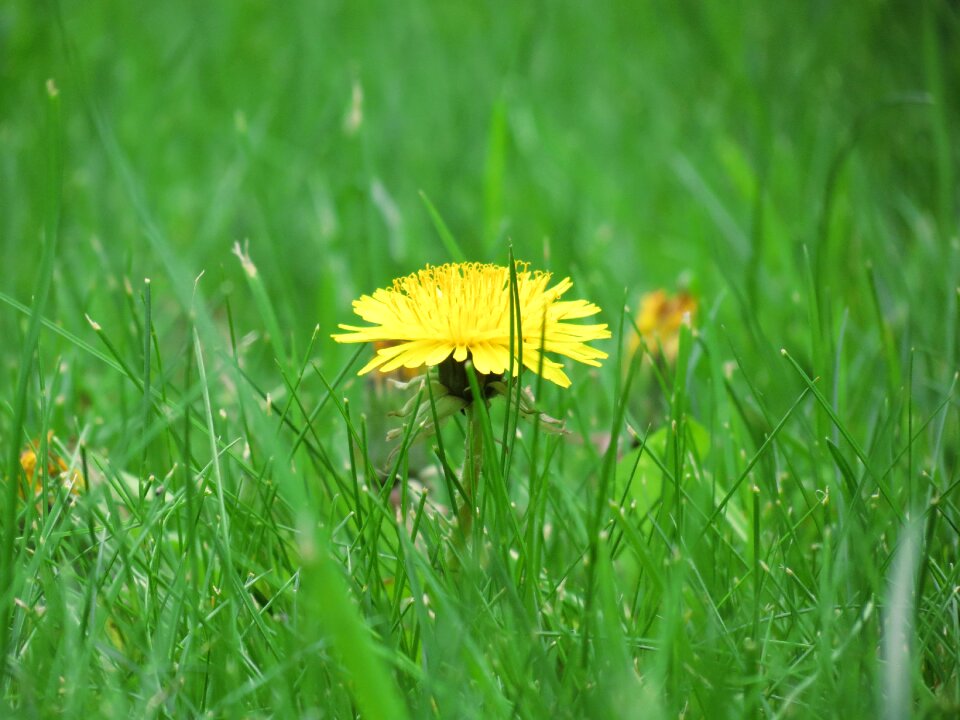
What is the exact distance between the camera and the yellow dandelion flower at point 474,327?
0.81 meters

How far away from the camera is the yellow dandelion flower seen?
31.8 inches

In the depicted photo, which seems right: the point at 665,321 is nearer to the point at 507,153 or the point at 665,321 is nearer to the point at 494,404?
the point at 494,404

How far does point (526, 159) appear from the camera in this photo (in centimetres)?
245

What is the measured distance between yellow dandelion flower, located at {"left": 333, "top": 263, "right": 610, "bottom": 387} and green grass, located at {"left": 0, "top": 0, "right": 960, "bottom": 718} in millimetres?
74

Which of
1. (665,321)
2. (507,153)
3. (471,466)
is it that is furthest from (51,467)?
(507,153)

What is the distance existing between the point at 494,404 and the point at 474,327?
606 millimetres

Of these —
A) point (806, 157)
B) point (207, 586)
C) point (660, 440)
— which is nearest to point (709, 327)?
point (660, 440)

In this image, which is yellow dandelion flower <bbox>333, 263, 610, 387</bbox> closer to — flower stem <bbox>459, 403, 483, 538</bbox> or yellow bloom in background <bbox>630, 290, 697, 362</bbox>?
flower stem <bbox>459, 403, 483, 538</bbox>

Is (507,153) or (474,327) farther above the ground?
(507,153)

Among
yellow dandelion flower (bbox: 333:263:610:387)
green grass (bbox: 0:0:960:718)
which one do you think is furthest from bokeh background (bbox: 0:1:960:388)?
yellow dandelion flower (bbox: 333:263:610:387)

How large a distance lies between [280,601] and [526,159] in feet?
5.67

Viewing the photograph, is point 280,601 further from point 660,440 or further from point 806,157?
point 806,157

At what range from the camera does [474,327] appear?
825mm

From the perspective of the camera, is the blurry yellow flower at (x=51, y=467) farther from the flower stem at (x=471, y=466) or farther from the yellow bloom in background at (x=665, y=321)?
the yellow bloom in background at (x=665, y=321)
